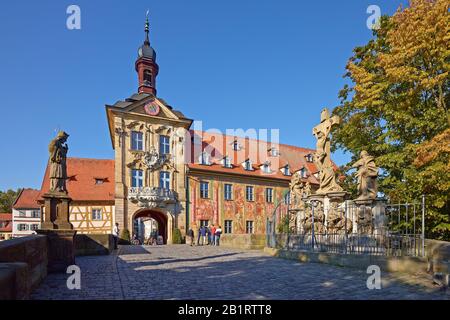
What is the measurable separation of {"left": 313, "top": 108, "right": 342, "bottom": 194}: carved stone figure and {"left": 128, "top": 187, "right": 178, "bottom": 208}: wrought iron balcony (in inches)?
701

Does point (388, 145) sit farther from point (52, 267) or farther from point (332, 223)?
point (52, 267)

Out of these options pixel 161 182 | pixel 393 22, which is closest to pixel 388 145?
pixel 393 22

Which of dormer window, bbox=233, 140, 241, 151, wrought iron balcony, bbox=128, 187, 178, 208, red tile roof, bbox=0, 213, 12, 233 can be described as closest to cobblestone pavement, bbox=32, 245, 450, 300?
wrought iron balcony, bbox=128, 187, 178, 208

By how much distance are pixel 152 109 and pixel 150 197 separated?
7.73 meters

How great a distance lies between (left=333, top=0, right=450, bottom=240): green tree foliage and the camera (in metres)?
12.2

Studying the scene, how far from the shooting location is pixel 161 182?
95.2 ft

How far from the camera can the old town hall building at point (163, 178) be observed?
2766 cm

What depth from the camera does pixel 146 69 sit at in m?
32.6

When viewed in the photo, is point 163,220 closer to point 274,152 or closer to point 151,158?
point 151,158

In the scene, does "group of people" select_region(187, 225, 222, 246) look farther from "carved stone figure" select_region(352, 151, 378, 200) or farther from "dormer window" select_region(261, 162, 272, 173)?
"carved stone figure" select_region(352, 151, 378, 200)

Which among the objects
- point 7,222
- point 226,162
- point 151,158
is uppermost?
point 151,158

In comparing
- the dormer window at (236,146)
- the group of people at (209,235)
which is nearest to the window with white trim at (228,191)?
the dormer window at (236,146)

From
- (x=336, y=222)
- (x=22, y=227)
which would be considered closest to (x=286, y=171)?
(x=336, y=222)
